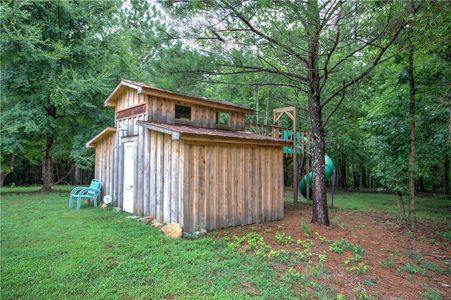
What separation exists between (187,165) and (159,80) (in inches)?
88.1

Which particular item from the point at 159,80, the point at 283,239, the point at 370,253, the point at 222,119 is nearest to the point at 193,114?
the point at 159,80

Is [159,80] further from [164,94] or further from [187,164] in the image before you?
[187,164]

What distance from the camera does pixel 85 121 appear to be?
44.3 ft

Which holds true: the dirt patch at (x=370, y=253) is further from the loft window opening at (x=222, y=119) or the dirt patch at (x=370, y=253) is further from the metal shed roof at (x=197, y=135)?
the loft window opening at (x=222, y=119)

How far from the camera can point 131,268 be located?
3.86 m

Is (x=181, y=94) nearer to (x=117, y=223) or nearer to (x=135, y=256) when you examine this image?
(x=117, y=223)

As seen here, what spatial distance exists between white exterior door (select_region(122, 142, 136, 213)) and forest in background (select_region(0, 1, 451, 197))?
7.40 ft

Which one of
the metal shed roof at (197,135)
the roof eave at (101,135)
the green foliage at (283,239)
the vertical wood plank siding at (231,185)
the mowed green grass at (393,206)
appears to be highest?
the roof eave at (101,135)

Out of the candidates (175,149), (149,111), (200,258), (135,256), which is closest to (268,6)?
(175,149)

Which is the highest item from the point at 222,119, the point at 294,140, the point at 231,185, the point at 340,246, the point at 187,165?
the point at 222,119

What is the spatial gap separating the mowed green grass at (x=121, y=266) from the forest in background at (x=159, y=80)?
146 inches

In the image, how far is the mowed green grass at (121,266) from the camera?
3.23 metres

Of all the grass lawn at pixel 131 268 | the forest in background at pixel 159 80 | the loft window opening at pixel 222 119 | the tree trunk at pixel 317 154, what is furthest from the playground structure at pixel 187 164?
the tree trunk at pixel 317 154

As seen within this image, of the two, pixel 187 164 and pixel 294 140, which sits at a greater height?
pixel 294 140
